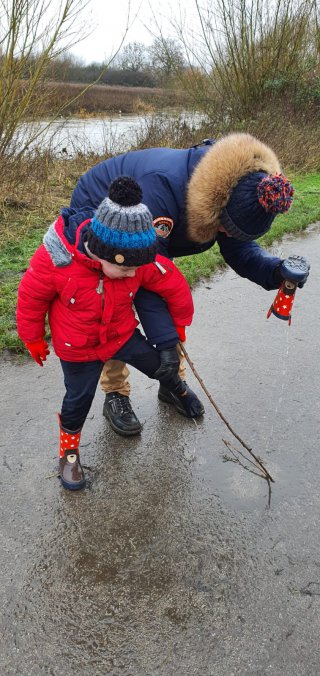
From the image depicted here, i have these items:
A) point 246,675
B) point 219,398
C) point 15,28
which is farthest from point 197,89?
point 246,675

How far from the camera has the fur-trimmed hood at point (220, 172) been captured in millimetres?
2230

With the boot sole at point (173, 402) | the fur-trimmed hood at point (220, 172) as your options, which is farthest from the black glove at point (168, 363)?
the fur-trimmed hood at point (220, 172)

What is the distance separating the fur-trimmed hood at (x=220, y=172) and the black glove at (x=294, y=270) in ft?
1.58

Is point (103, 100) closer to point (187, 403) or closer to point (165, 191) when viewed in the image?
point (187, 403)

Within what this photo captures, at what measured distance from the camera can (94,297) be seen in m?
2.26

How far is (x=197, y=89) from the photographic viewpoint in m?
12.9

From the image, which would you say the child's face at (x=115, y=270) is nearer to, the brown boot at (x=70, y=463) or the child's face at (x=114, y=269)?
the child's face at (x=114, y=269)

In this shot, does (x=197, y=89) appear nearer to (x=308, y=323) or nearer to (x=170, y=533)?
(x=308, y=323)

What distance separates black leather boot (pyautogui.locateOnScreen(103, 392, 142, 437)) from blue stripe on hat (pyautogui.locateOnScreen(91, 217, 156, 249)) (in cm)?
119

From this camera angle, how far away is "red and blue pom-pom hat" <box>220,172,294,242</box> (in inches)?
82.4

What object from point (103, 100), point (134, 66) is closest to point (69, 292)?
point (103, 100)

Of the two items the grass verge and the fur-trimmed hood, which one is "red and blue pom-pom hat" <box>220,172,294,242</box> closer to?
the fur-trimmed hood

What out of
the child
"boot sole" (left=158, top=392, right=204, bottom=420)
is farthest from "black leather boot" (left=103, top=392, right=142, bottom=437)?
the child

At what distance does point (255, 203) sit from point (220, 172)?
0.64 ft
